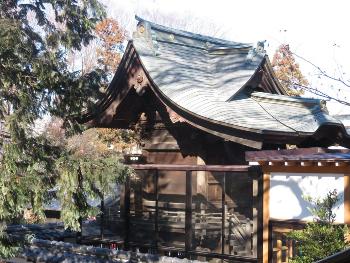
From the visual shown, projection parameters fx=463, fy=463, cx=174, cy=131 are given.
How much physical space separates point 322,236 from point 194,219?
301 cm

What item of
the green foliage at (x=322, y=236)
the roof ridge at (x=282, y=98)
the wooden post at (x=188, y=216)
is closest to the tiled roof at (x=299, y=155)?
the green foliage at (x=322, y=236)

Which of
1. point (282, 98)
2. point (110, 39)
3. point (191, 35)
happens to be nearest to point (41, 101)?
point (282, 98)

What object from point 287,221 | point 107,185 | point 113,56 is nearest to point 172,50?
point 287,221

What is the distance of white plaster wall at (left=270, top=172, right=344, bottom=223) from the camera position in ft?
24.6

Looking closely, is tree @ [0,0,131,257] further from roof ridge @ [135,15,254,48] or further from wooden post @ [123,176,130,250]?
roof ridge @ [135,15,254,48]

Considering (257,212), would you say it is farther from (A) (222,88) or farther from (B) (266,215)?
(A) (222,88)

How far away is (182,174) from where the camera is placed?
1069 cm

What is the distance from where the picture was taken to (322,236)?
6.80 metres

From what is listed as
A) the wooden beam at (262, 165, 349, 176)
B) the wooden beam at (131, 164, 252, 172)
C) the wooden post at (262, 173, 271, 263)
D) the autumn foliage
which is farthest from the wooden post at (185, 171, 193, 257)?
the autumn foliage

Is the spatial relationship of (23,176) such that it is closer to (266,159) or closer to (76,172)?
(76,172)

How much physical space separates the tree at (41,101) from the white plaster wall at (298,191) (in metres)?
3.12

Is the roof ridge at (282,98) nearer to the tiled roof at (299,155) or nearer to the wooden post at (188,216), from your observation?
the wooden post at (188,216)

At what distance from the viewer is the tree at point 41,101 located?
228 inches

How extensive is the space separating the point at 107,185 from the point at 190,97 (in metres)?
4.58
